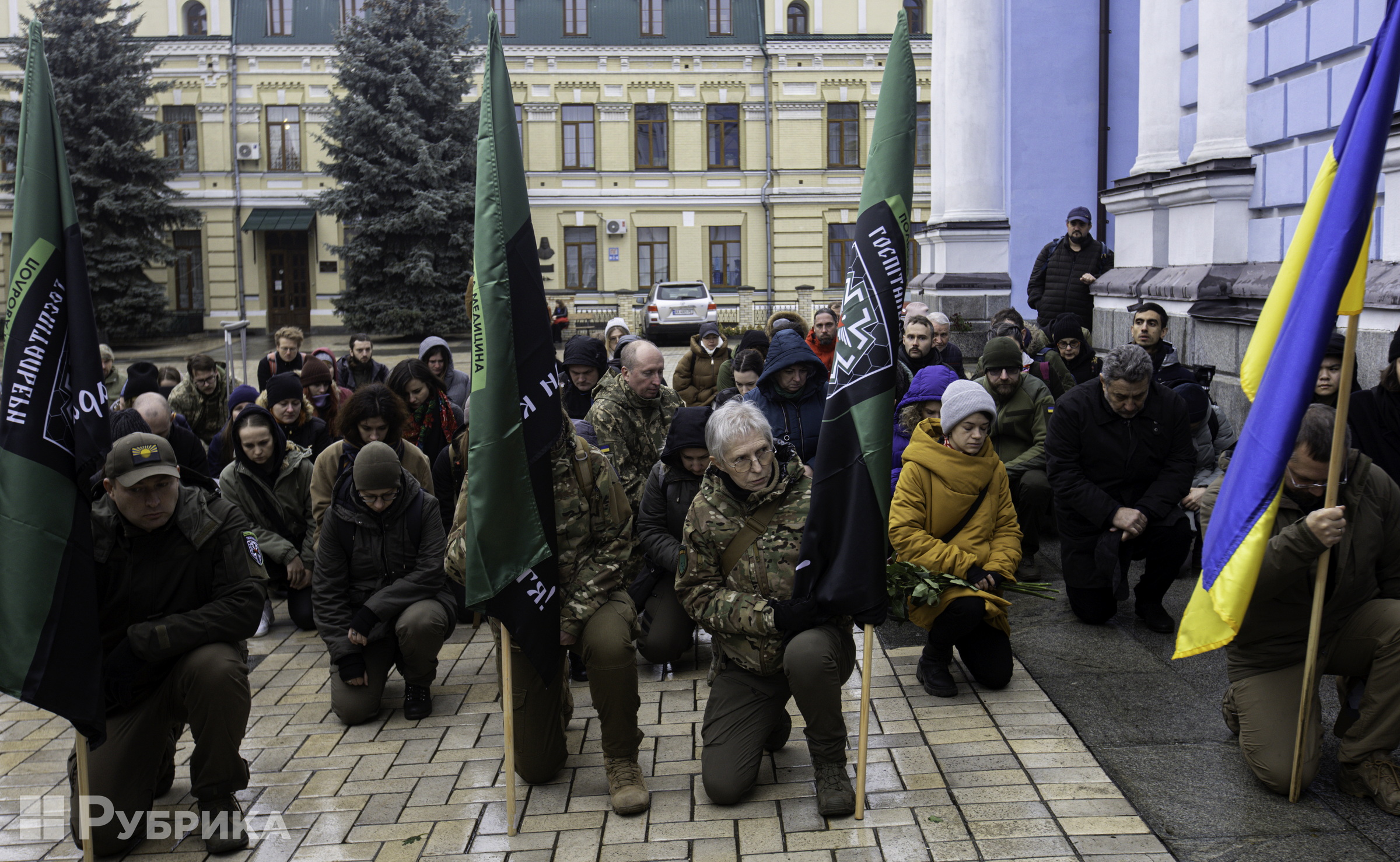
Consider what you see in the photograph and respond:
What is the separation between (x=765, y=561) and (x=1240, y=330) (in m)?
6.03

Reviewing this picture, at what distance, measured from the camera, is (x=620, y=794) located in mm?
4707

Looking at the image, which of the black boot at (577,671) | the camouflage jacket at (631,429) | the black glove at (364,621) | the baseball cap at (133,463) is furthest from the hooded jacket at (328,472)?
the baseball cap at (133,463)

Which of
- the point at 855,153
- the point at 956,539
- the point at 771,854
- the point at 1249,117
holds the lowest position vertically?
the point at 771,854

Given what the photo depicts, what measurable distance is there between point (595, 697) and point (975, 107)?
12865 millimetres

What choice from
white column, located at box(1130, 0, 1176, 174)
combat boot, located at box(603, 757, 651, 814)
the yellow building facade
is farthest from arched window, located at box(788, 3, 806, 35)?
combat boot, located at box(603, 757, 651, 814)

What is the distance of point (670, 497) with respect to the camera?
19.3ft

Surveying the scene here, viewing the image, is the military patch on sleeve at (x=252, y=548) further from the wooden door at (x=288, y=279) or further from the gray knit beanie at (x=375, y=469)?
the wooden door at (x=288, y=279)

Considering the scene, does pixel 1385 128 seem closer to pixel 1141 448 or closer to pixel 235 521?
pixel 1141 448

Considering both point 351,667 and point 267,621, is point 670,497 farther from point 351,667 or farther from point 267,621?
point 267,621

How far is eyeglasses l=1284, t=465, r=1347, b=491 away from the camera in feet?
14.9

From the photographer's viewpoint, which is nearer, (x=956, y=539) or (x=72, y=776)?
(x=72, y=776)

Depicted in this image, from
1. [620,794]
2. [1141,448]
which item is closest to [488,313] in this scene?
[620,794]

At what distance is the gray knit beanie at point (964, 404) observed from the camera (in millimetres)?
5707

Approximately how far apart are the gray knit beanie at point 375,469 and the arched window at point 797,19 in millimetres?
33914
